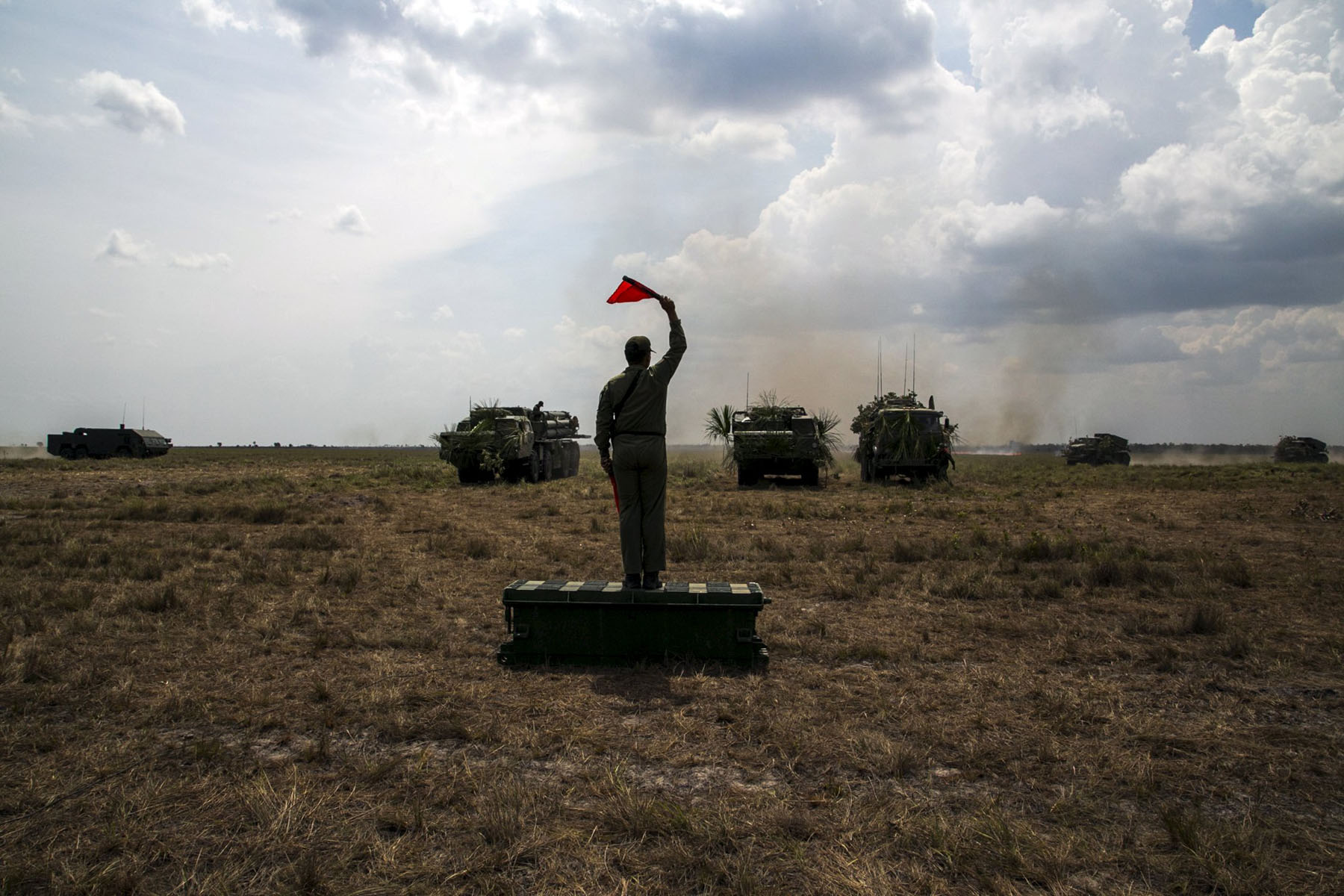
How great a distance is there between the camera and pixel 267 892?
288 cm

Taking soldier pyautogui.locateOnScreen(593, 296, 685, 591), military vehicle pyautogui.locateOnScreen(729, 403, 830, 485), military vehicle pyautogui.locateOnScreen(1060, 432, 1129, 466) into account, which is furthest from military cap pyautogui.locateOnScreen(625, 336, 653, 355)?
military vehicle pyautogui.locateOnScreen(1060, 432, 1129, 466)

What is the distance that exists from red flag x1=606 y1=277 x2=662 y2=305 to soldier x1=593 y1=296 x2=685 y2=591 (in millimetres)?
184

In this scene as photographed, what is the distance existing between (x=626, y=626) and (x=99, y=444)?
48699 millimetres

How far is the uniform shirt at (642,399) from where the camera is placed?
614 centimetres

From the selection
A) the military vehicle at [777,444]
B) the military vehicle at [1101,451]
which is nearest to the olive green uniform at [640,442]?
the military vehicle at [777,444]

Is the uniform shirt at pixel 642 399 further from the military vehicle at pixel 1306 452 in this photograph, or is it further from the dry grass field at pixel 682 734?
the military vehicle at pixel 1306 452

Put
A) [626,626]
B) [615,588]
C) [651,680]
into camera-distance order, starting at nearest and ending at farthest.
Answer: [651,680], [626,626], [615,588]

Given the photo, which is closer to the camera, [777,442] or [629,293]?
[629,293]

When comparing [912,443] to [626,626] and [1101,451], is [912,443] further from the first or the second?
[1101,451]

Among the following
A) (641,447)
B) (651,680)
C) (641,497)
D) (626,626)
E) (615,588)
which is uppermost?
(641,447)

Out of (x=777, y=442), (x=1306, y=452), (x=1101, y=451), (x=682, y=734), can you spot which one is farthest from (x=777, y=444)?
(x=1306, y=452)

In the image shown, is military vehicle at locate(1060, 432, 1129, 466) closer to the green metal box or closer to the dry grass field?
the dry grass field

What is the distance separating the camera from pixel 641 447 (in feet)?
19.9

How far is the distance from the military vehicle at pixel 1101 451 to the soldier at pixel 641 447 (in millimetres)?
45711
